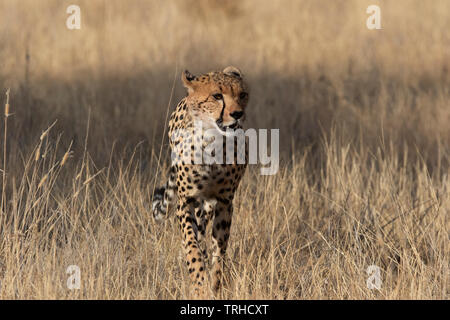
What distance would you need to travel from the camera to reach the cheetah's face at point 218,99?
11.3 ft

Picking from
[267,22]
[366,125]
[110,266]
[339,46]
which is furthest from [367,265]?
[267,22]

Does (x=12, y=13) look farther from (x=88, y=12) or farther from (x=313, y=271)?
(x=313, y=271)

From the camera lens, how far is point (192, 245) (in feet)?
12.0

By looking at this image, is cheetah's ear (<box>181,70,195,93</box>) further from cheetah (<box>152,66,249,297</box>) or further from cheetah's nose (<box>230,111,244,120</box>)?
cheetah's nose (<box>230,111,244,120</box>)

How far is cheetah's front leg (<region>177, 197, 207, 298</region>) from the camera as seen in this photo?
138 inches

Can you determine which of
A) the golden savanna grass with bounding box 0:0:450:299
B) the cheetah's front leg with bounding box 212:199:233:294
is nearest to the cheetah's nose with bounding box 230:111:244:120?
the cheetah's front leg with bounding box 212:199:233:294

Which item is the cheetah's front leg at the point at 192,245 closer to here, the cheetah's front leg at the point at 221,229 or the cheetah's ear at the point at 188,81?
the cheetah's front leg at the point at 221,229

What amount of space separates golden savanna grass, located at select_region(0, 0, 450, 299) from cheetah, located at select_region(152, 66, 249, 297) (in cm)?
11

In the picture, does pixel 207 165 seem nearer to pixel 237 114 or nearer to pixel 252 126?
pixel 237 114

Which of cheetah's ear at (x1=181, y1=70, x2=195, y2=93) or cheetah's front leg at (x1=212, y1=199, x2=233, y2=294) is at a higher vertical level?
cheetah's ear at (x1=181, y1=70, x2=195, y2=93)

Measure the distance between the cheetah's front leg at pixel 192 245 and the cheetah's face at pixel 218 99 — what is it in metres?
0.41

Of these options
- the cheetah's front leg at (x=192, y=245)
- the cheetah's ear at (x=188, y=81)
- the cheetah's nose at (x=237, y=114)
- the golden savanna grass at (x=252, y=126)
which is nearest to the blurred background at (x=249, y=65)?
the golden savanna grass at (x=252, y=126)

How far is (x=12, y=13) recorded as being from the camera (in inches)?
313
